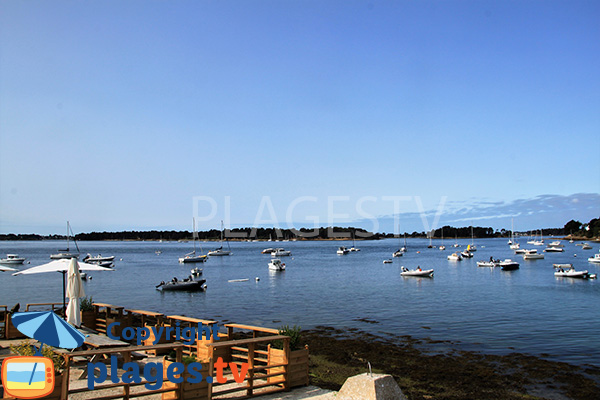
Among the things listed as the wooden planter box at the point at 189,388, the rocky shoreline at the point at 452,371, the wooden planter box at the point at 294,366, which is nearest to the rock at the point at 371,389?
the wooden planter box at the point at 294,366

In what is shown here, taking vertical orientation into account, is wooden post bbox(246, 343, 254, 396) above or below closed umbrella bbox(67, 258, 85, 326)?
below

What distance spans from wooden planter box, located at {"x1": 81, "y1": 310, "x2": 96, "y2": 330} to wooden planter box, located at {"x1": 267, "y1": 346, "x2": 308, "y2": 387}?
11.8 metres

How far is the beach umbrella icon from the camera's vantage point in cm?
975

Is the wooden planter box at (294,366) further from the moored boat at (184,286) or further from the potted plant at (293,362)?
the moored boat at (184,286)

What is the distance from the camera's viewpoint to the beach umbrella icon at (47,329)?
9748 mm

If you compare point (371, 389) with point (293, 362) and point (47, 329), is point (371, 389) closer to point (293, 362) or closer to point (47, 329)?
point (293, 362)

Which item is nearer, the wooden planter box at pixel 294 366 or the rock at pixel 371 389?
the rock at pixel 371 389

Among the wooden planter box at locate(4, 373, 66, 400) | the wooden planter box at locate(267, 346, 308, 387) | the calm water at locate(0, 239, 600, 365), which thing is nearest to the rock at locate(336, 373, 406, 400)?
the wooden planter box at locate(267, 346, 308, 387)

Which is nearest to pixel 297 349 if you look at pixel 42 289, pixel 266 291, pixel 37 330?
pixel 37 330

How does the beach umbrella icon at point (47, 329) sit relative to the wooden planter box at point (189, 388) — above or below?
above

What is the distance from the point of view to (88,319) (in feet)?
65.9

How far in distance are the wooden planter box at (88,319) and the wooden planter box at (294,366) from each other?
465 inches

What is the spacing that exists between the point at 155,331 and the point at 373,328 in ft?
51.6

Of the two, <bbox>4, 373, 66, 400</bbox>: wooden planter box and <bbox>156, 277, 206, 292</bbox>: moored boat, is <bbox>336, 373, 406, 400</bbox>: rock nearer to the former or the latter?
<bbox>4, 373, 66, 400</bbox>: wooden planter box
